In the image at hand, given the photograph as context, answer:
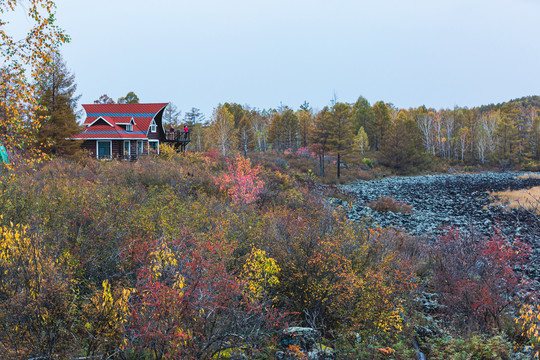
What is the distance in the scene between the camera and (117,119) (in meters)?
35.1

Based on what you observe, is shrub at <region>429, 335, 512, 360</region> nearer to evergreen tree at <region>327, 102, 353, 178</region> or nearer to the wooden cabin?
the wooden cabin

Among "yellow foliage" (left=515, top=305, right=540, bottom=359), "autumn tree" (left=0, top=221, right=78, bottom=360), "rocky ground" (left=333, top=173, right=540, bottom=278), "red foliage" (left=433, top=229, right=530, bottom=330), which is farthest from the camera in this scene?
"rocky ground" (left=333, top=173, right=540, bottom=278)

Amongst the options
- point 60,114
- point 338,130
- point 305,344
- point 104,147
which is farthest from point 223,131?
point 305,344

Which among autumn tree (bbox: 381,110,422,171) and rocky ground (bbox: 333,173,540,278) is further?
autumn tree (bbox: 381,110,422,171)

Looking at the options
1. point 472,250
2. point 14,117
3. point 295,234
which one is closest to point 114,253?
point 295,234

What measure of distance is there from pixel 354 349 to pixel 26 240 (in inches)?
171

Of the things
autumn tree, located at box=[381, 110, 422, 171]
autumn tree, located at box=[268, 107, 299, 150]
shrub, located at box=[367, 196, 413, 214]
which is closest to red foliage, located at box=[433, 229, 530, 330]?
shrub, located at box=[367, 196, 413, 214]

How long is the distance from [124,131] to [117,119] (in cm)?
271

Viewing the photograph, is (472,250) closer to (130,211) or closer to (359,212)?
(130,211)

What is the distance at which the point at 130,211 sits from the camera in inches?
276

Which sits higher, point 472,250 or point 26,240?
point 26,240

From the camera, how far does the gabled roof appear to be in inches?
1226

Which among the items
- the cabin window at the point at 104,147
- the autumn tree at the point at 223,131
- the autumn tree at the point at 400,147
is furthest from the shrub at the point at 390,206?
the autumn tree at the point at 400,147

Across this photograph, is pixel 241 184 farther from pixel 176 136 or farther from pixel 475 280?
pixel 176 136
